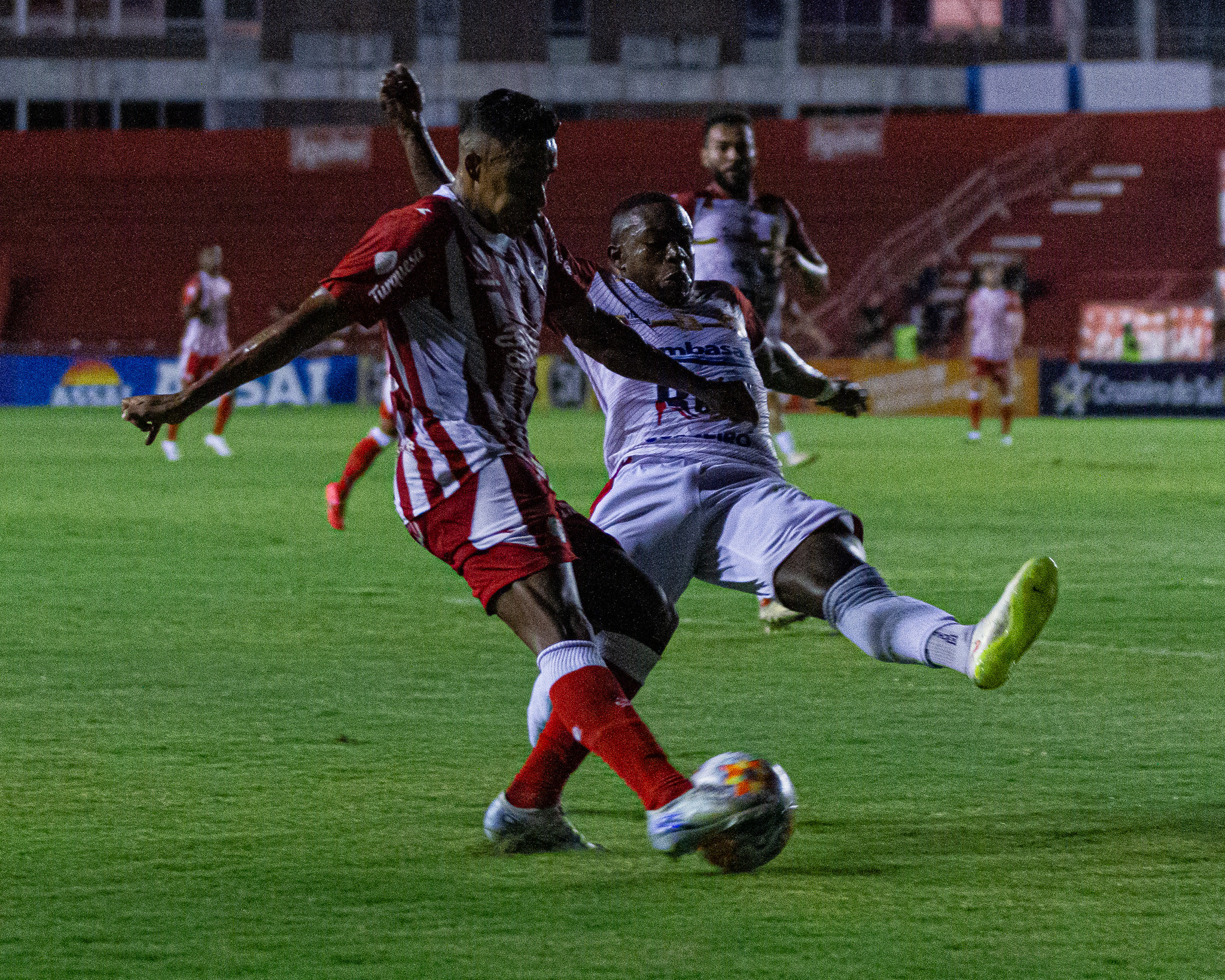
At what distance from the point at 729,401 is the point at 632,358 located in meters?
0.25

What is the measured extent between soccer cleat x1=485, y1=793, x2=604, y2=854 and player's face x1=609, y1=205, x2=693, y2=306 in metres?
1.48

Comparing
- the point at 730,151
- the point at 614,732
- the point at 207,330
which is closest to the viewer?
the point at 614,732

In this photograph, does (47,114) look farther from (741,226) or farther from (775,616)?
(775,616)

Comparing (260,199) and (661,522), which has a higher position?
(260,199)

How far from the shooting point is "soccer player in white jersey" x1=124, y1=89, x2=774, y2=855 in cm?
399

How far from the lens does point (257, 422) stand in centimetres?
2495

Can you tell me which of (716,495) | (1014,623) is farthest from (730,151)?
(1014,623)

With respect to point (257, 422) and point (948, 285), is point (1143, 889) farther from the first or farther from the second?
point (948, 285)

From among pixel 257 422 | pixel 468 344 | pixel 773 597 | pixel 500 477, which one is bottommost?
pixel 257 422

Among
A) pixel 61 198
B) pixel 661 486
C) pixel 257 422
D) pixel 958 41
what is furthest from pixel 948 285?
pixel 661 486

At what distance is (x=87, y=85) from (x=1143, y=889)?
3997 centimetres

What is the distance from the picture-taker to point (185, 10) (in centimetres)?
4175

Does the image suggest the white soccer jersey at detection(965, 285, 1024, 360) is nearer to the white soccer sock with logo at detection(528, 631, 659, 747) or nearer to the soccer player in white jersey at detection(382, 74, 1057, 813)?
the soccer player in white jersey at detection(382, 74, 1057, 813)

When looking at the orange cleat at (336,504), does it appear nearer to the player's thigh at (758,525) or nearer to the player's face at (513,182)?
the player's thigh at (758,525)
